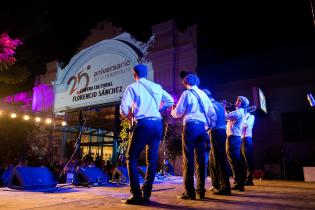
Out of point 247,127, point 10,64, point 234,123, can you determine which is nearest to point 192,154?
point 234,123

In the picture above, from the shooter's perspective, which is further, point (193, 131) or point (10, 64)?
point (10, 64)

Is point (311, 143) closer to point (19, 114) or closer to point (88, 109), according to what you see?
point (88, 109)

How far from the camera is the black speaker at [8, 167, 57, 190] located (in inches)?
209

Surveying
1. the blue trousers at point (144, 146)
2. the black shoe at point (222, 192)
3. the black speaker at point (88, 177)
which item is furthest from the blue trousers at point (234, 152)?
the black speaker at point (88, 177)

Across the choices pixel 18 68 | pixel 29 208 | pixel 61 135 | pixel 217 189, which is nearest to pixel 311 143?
pixel 217 189

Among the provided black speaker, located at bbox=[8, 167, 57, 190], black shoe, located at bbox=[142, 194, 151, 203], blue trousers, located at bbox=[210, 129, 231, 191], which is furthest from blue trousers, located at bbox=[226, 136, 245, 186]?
black speaker, located at bbox=[8, 167, 57, 190]

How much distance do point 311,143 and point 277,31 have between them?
6132mm

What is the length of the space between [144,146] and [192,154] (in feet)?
2.40

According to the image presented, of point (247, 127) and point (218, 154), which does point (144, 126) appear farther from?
point (247, 127)

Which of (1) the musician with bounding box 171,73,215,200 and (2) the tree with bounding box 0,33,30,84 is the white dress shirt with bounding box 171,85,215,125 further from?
(2) the tree with bounding box 0,33,30,84

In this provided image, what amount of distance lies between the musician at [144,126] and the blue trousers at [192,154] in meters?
0.45

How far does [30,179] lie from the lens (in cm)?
544

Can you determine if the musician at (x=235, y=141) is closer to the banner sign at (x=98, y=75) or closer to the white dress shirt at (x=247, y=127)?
the white dress shirt at (x=247, y=127)

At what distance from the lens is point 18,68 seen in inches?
509
